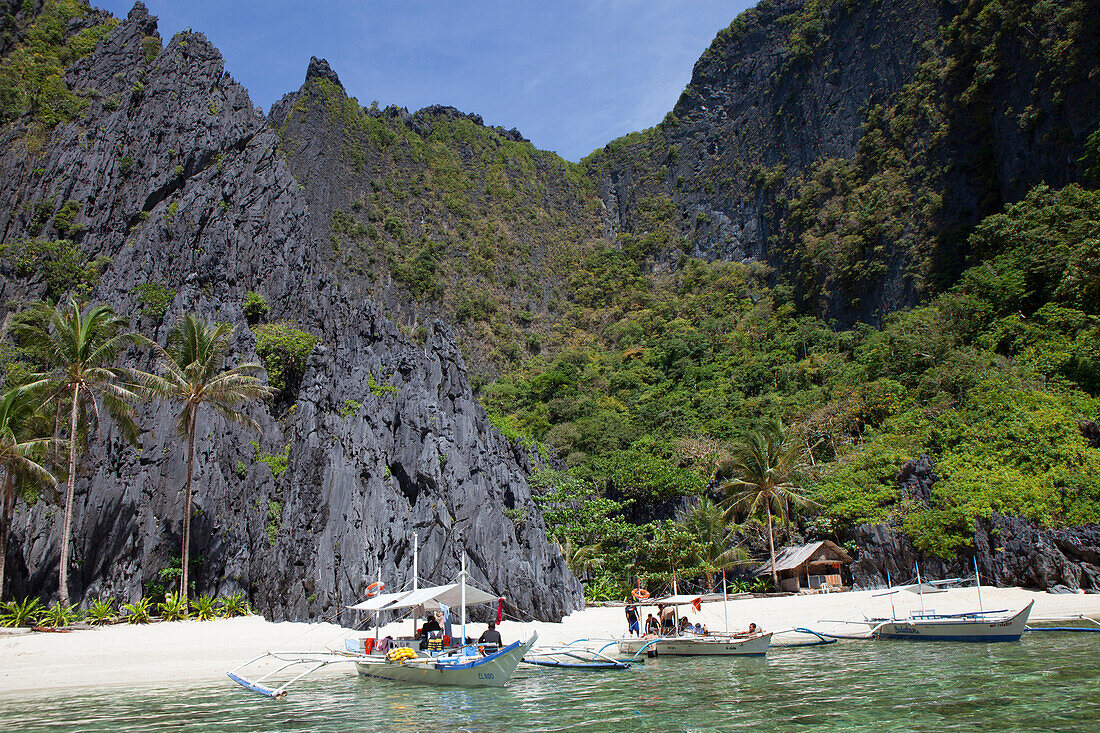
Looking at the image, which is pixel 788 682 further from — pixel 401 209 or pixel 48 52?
pixel 401 209

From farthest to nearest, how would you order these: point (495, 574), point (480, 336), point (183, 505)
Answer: point (480, 336), point (183, 505), point (495, 574)

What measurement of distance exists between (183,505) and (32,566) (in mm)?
5478

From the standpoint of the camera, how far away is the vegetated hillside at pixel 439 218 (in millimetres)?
68750

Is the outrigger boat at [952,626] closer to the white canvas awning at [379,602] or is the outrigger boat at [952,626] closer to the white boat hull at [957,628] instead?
the white boat hull at [957,628]

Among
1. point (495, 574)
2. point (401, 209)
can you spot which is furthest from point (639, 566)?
point (401, 209)

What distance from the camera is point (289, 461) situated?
27.4 meters

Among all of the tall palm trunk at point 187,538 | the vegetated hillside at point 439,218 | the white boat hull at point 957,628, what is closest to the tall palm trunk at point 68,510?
the tall palm trunk at point 187,538

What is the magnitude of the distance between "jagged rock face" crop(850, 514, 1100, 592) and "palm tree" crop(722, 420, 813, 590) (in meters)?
4.82

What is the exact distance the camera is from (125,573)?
26.2m

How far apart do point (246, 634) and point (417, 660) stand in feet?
30.7

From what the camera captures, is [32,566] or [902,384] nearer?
[32,566]

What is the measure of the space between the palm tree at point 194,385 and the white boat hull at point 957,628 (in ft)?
79.5

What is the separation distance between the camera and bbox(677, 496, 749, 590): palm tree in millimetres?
30172

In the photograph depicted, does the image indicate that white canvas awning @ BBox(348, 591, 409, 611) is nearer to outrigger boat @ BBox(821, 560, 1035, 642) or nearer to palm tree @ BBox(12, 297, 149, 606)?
outrigger boat @ BBox(821, 560, 1035, 642)
